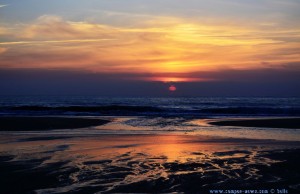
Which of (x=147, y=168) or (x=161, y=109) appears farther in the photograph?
(x=161, y=109)

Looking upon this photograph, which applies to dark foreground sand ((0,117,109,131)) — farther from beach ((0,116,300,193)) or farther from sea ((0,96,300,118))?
sea ((0,96,300,118))

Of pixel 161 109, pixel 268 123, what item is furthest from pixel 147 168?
pixel 161 109

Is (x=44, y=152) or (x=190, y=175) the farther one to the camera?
(x=44, y=152)

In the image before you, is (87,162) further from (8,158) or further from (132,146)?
(132,146)

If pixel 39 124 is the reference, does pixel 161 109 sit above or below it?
below

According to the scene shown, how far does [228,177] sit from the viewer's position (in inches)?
331

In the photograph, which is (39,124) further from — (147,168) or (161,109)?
(161,109)

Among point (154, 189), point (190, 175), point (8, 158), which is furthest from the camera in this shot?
point (8, 158)

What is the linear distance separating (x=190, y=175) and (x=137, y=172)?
1285 mm

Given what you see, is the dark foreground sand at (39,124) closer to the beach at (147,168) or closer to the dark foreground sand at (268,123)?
the beach at (147,168)

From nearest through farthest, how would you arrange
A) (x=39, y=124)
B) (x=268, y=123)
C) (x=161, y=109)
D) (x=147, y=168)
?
1. (x=147, y=168)
2. (x=39, y=124)
3. (x=268, y=123)
4. (x=161, y=109)

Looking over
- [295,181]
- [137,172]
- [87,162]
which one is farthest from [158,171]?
[295,181]

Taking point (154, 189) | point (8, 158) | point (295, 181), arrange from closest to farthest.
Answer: point (154, 189)
point (295, 181)
point (8, 158)

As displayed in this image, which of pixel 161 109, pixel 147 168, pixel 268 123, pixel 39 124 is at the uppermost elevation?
pixel 147 168
